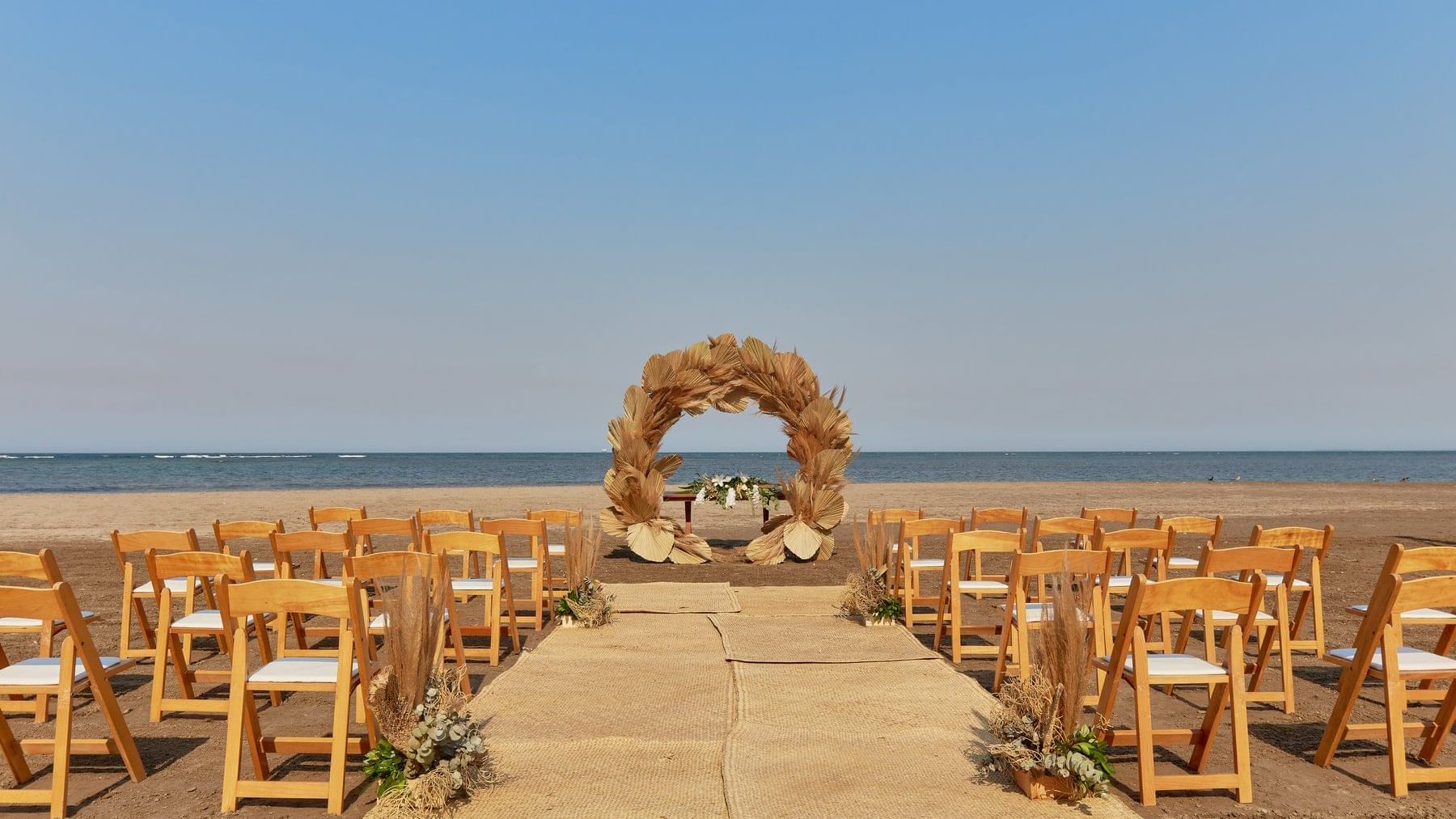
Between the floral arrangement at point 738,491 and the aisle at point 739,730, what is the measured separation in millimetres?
5200

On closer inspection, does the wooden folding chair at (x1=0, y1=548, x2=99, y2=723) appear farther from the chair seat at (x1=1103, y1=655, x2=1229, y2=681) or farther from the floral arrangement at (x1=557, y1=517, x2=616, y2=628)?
the chair seat at (x1=1103, y1=655, x2=1229, y2=681)

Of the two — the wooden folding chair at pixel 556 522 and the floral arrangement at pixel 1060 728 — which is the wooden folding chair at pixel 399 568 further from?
the floral arrangement at pixel 1060 728

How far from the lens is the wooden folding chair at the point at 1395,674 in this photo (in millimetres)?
3709

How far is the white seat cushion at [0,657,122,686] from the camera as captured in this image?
3.58 metres

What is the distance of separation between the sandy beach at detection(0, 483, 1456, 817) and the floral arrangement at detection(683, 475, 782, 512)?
2.44 ft

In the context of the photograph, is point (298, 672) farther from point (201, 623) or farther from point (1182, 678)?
point (1182, 678)

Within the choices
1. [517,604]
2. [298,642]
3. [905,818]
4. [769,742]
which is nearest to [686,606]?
[517,604]

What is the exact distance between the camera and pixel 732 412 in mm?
11289

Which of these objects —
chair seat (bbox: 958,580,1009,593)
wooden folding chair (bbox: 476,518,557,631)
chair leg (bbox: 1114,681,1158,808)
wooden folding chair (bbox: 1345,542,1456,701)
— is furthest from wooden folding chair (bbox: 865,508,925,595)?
chair leg (bbox: 1114,681,1158,808)

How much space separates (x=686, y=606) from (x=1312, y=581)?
495 centimetres

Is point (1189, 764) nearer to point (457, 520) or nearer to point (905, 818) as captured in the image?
point (905, 818)

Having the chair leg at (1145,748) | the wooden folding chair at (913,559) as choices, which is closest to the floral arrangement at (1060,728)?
the chair leg at (1145,748)

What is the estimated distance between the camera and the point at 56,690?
3578 mm

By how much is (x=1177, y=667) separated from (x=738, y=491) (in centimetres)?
845
